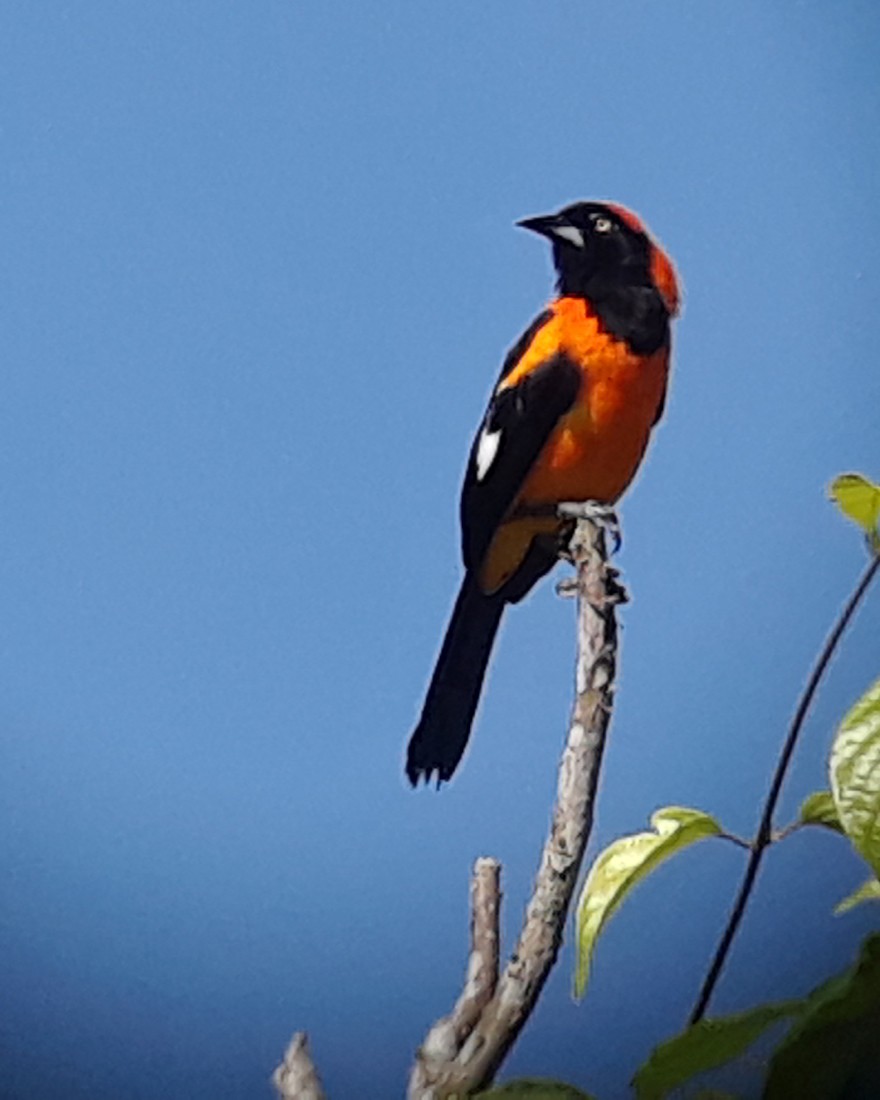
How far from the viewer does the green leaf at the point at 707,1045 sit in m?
0.78

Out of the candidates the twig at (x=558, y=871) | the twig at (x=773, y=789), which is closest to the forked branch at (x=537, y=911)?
the twig at (x=558, y=871)

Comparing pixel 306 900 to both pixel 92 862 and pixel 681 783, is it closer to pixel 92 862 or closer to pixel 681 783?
pixel 92 862

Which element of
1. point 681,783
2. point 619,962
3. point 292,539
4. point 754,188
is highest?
point 754,188

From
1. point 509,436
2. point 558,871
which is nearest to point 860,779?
point 558,871

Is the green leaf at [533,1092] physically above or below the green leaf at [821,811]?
below

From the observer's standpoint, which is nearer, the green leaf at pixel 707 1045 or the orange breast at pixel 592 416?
the green leaf at pixel 707 1045

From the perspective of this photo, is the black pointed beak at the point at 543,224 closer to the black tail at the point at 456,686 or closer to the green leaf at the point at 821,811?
the black tail at the point at 456,686

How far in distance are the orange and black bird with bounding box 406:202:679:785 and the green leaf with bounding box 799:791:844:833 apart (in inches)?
9.0

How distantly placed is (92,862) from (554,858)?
314 mm

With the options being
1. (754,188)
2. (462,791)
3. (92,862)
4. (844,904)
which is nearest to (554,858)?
(462,791)

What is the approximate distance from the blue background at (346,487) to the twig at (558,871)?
23 mm

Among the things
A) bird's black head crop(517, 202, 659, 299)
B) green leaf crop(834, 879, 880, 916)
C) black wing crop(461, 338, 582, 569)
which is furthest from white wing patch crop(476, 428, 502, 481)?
green leaf crop(834, 879, 880, 916)

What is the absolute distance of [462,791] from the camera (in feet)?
3.04

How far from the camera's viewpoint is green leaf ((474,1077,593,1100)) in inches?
31.5
